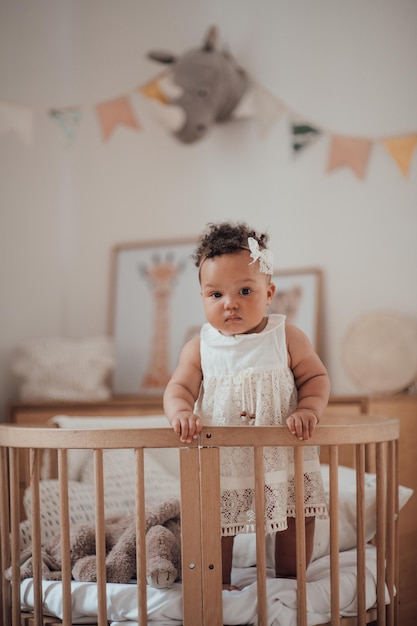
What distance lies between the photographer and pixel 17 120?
288 cm

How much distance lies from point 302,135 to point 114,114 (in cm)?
71

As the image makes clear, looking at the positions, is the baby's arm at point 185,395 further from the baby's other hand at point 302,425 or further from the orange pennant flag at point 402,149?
the orange pennant flag at point 402,149

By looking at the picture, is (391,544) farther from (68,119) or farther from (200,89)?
(68,119)

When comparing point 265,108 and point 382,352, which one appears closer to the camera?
point 382,352

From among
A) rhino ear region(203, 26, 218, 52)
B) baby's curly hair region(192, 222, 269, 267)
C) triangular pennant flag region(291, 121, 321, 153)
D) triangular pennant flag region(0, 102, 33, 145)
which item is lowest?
baby's curly hair region(192, 222, 269, 267)

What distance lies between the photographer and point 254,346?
1.62 meters

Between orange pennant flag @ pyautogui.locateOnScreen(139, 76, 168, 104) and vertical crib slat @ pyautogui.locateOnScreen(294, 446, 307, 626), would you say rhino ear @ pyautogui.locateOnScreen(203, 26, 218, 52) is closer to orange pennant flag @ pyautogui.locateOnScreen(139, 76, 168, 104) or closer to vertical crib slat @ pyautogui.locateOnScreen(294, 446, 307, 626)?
orange pennant flag @ pyautogui.locateOnScreen(139, 76, 168, 104)

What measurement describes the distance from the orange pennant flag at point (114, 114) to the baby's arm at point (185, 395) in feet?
5.14

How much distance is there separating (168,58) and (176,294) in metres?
0.85

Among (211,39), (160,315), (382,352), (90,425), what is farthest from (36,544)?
(211,39)

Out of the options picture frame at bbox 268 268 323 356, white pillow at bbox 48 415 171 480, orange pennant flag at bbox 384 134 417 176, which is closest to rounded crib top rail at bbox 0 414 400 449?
white pillow at bbox 48 415 171 480

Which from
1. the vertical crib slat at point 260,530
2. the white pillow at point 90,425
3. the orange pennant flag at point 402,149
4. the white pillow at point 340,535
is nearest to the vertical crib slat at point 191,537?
the vertical crib slat at point 260,530

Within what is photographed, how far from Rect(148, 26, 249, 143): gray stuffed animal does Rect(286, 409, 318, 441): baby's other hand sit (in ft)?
5.43

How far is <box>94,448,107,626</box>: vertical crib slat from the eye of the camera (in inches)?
56.1
